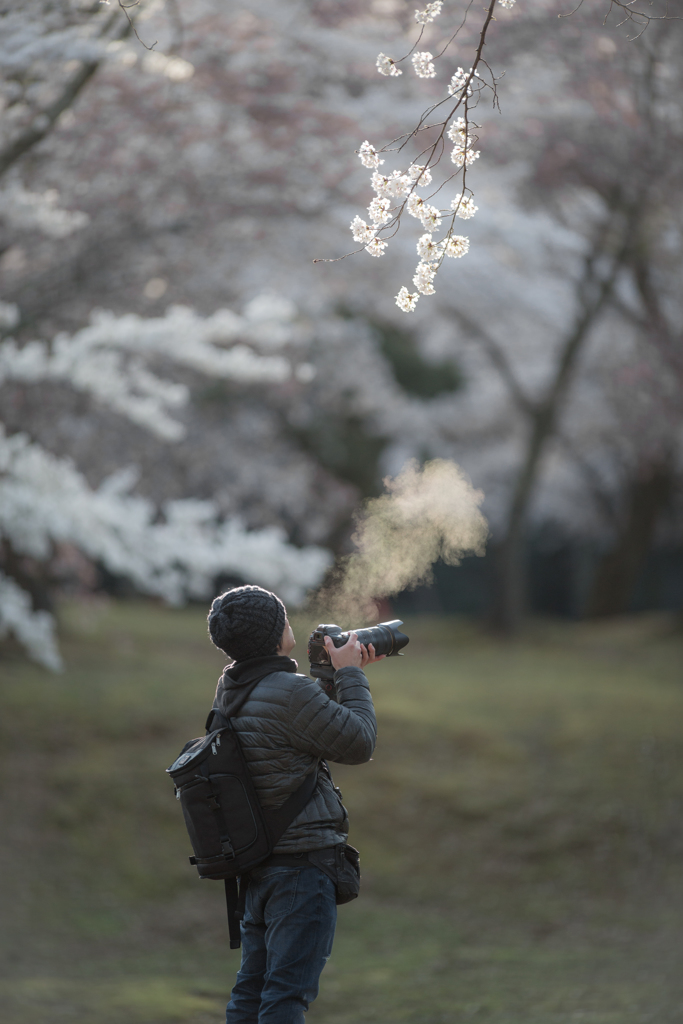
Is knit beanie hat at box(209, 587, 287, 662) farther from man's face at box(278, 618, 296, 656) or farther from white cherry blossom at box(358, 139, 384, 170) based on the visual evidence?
white cherry blossom at box(358, 139, 384, 170)

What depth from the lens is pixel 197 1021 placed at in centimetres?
388

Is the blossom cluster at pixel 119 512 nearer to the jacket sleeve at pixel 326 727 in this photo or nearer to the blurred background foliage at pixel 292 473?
the blurred background foliage at pixel 292 473

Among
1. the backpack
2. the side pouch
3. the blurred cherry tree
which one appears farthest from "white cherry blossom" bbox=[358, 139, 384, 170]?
the side pouch

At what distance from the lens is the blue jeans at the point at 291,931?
7.28 ft

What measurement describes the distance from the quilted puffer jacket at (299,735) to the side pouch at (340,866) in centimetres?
2

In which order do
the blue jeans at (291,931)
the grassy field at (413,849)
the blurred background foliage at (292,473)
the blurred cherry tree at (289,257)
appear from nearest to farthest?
the blue jeans at (291,931)
the grassy field at (413,849)
the blurred background foliage at (292,473)
the blurred cherry tree at (289,257)

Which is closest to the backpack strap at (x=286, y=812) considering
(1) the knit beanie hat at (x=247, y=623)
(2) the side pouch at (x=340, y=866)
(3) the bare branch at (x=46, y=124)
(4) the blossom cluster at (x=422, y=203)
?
(2) the side pouch at (x=340, y=866)

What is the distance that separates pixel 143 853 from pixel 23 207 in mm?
4427

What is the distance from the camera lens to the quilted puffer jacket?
7.34ft

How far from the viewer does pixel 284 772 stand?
2305 mm

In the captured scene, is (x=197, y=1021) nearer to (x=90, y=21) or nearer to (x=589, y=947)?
(x=589, y=947)

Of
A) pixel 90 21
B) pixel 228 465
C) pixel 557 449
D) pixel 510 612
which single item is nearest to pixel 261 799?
pixel 90 21

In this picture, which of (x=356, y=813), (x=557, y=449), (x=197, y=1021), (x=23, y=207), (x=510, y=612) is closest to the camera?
(x=197, y=1021)

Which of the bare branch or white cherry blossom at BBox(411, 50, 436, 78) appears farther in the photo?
the bare branch
